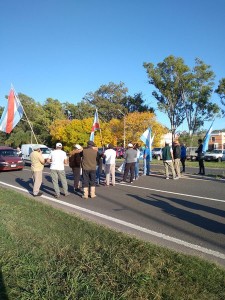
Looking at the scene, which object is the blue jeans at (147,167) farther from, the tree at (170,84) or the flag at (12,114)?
the tree at (170,84)

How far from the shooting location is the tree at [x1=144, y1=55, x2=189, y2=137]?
156ft

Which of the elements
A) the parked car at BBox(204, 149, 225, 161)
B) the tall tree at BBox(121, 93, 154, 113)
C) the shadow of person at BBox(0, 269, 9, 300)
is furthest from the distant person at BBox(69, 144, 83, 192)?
the tall tree at BBox(121, 93, 154, 113)

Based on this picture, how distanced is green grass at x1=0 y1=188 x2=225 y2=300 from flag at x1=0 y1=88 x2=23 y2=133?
22.7ft

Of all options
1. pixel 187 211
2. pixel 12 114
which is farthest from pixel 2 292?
pixel 12 114

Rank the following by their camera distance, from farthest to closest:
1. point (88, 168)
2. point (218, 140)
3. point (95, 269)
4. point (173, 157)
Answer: point (218, 140) → point (173, 157) → point (88, 168) → point (95, 269)

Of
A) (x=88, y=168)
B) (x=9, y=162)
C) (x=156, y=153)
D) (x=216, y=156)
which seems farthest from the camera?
(x=156, y=153)

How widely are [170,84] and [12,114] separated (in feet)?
129

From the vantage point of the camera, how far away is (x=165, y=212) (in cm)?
751

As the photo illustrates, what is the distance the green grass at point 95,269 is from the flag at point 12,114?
6.92m

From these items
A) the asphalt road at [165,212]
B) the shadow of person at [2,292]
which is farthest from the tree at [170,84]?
the shadow of person at [2,292]

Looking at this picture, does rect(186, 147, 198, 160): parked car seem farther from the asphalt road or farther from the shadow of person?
the shadow of person

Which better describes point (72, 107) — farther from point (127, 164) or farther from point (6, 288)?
point (6, 288)

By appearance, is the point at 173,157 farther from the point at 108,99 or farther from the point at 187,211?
the point at 108,99

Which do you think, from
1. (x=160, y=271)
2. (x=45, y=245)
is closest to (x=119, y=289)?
(x=160, y=271)
